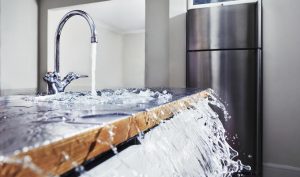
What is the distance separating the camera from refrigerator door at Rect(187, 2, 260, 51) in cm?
249

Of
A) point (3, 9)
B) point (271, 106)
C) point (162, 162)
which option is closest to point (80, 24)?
point (3, 9)

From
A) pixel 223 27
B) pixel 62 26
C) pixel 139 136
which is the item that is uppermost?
pixel 223 27

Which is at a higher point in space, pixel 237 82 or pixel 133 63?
pixel 133 63

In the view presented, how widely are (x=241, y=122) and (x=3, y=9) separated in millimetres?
3424

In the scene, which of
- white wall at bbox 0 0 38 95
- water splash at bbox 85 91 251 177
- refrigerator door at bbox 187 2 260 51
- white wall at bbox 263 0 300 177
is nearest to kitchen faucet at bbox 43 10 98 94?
water splash at bbox 85 91 251 177

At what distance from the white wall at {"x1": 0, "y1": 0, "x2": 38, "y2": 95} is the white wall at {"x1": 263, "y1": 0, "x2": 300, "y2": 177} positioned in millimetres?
3049

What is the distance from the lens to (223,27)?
2590 mm

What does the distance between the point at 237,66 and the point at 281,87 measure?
0.50 metres

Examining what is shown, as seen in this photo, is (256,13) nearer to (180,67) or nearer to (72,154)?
(180,67)

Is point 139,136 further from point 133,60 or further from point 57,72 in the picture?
point 133,60

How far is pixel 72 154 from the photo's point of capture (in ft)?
1.26

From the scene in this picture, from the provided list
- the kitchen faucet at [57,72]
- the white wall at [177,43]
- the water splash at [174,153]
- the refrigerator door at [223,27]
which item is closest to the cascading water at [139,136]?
the water splash at [174,153]

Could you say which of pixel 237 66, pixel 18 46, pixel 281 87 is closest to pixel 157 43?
pixel 237 66

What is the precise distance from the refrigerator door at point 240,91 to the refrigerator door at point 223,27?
0.09 metres
